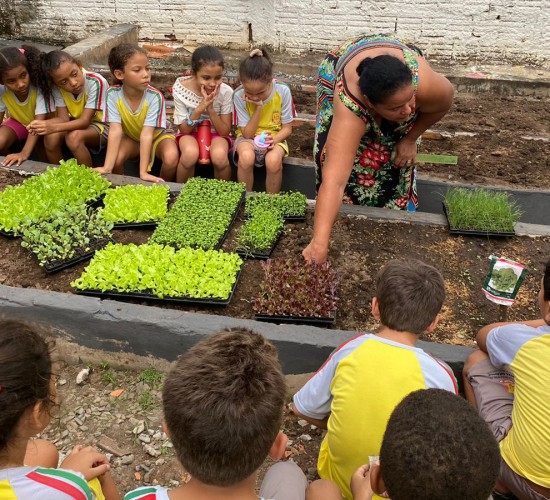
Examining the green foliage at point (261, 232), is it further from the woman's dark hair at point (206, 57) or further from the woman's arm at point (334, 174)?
the woman's dark hair at point (206, 57)

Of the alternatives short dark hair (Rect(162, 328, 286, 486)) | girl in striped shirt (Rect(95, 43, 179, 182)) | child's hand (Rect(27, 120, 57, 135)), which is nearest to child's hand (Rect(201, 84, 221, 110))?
girl in striped shirt (Rect(95, 43, 179, 182))

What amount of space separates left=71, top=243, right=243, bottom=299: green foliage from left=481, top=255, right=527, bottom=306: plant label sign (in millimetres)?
1639

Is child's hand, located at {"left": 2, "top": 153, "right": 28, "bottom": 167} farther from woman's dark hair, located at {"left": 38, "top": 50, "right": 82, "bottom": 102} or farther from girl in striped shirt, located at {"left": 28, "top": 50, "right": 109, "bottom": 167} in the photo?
woman's dark hair, located at {"left": 38, "top": 50, "right": 82, "bottom": 102}

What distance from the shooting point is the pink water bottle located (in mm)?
5438

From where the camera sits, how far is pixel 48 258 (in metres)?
3.93

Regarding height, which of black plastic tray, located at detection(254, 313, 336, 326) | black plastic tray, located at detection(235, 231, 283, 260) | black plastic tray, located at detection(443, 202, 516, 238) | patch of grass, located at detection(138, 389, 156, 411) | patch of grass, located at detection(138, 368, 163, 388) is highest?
black plastic tray, located at detection(443, 202, 516, 238)

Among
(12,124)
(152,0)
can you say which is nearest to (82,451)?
(12,124)

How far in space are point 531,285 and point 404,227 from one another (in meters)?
1.08

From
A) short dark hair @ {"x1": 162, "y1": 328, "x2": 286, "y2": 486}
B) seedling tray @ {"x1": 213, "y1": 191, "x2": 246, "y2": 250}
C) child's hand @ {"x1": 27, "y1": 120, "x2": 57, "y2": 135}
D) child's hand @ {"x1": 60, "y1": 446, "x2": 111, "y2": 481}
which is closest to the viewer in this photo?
short dark hair @ {"x1": 162, "y1": 328, "x2": 286, "y2": 486}

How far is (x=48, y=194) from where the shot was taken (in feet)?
14.6

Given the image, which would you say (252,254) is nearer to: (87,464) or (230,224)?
(230,224)

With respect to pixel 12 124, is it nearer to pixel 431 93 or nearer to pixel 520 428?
pixel 431 93

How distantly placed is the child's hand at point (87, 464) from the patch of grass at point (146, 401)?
82cm

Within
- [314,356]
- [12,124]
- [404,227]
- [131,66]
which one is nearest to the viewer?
[314,356]
